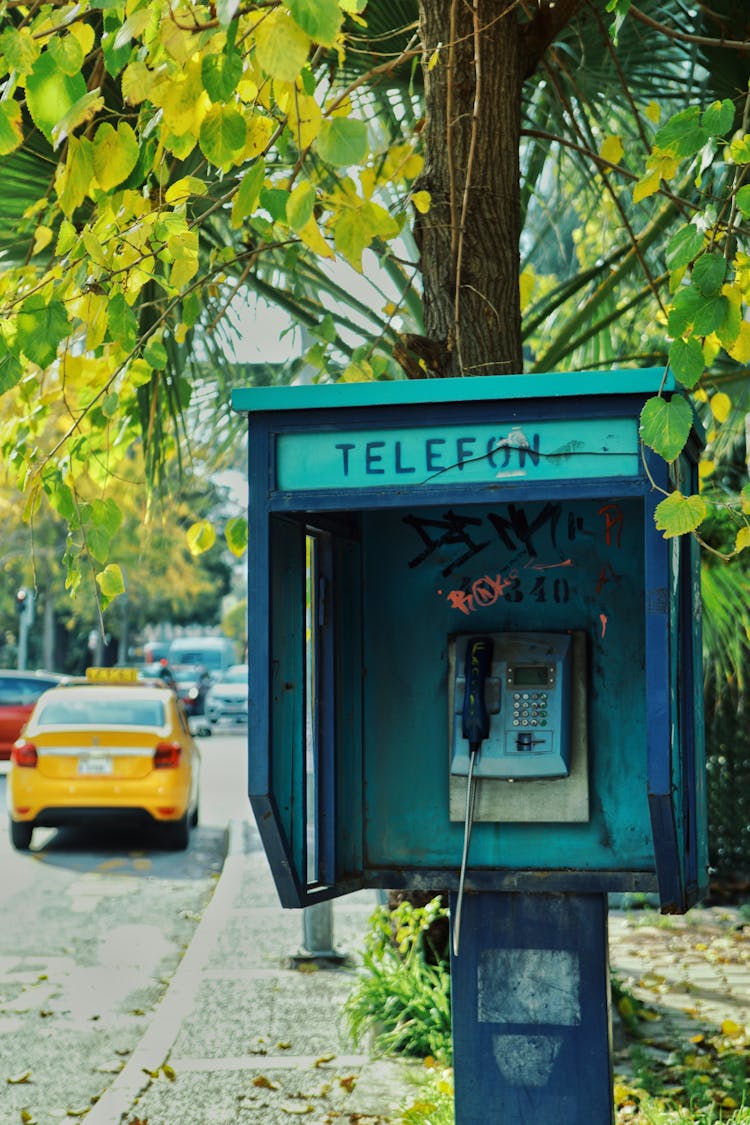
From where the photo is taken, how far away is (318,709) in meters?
4.39

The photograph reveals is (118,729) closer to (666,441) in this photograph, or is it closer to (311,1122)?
(311,1122)

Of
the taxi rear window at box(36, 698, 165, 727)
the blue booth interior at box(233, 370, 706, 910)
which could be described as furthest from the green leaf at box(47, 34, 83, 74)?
the taxi rear window at box(36, 698, 165, 727)

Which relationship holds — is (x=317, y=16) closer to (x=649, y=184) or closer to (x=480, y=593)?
(x=649, y=184)

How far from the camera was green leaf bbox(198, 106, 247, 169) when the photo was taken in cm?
334

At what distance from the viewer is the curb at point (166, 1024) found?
571 centimetres

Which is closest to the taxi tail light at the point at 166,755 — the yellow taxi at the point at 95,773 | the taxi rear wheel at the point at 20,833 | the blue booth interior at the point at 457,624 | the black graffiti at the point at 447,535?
the yellow taxi at the point at 95,773

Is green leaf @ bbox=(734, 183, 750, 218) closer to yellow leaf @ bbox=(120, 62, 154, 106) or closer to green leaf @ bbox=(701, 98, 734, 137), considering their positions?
green leaf @ bbox=(701, 98, 734, 137)

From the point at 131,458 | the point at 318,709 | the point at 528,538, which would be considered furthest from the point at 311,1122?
the point at 131,458

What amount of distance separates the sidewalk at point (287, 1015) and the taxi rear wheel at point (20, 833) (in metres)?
3.25

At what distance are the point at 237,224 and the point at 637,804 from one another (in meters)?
1.94

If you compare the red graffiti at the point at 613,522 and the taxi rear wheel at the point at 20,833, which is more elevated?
the red graffiti at the point at 613,522

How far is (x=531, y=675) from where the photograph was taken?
424 centimetres

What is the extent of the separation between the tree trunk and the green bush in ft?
8.97

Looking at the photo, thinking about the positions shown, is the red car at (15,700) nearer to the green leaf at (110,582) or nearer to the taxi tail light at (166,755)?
the taxi tail light at (166,755)
